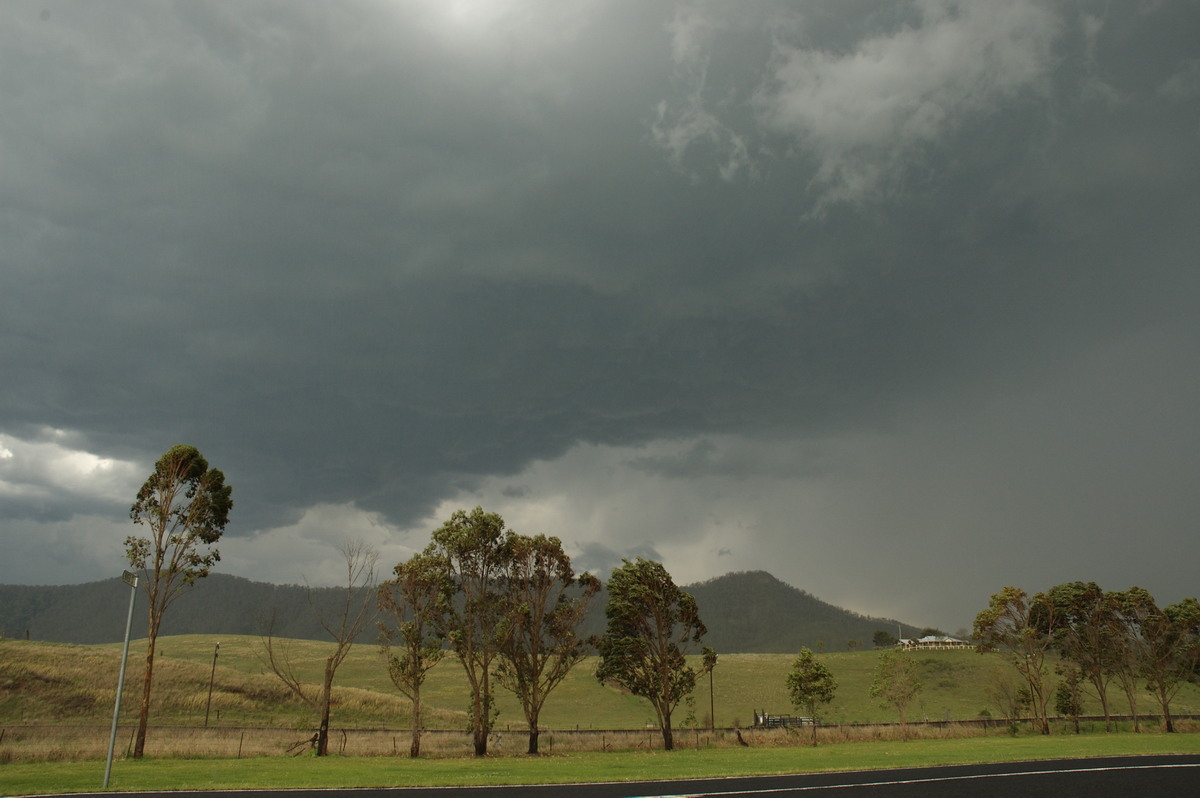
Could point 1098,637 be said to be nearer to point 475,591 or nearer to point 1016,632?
point 1016,632

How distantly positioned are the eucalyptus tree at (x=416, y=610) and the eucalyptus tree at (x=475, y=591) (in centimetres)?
67

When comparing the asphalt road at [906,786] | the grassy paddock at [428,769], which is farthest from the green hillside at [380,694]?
the asphalt road at [906,786]

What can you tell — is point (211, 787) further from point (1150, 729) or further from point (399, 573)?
point (1150, 729)

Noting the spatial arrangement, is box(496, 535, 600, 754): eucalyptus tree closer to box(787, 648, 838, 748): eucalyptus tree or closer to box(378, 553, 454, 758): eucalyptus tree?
box(378, 553, 454, 758): eucalyptus tree

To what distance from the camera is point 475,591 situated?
186 ft

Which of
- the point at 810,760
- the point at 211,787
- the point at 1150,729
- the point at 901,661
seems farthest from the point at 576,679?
the point at 211,787

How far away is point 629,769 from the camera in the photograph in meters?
34.2

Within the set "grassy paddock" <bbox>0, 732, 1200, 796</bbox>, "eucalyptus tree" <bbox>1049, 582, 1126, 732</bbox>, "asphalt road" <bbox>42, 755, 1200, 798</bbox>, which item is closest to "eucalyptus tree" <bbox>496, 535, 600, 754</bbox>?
"grassy paddock" <bbox>0, 732, 1200, 796</bbox>

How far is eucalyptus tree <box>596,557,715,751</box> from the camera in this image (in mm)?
59000

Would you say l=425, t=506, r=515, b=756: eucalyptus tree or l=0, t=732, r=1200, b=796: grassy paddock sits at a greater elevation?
l=425, t=506, r=515, b=756: eucalyptus tree

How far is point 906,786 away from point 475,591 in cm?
3927

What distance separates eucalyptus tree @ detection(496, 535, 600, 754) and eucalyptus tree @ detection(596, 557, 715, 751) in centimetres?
355

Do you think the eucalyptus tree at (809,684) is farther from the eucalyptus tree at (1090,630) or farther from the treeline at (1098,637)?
the eucalyptus tree at (1090,630)

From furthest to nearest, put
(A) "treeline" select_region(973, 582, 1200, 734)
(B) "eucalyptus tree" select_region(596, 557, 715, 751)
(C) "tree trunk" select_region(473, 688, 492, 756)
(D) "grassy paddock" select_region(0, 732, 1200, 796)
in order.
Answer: (A) "treeline" select_region(973, 582, 1200, 734) < (B) "eucalyptus tree" select_region(596, 557, 715, 751) < (C) "tree trunk" select_region(473, 688, 492, 756) < (D) "grassy paddock" select_region(0, 732, 1200, 796)
